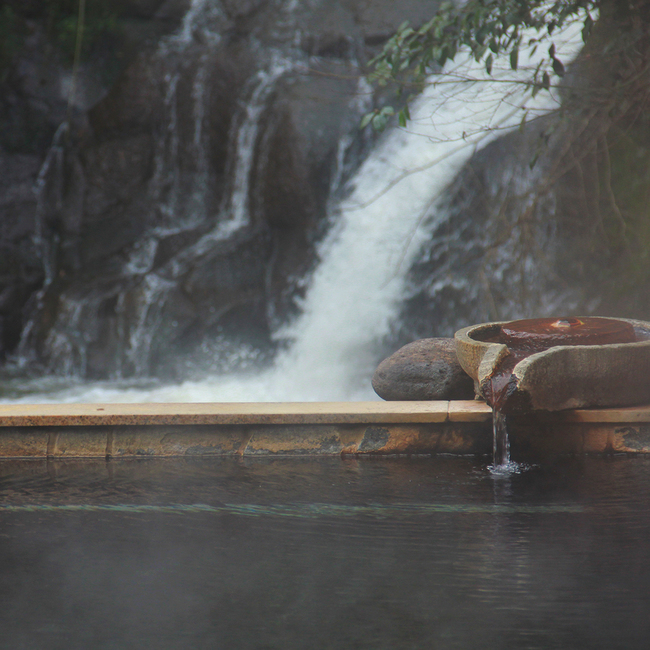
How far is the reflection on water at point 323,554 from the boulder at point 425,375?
0.77 meters

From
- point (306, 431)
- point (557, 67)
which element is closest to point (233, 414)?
point (306, 431)

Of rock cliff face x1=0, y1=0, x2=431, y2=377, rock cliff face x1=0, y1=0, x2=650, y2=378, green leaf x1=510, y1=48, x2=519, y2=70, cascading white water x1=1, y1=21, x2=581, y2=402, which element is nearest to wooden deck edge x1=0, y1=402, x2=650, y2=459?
green leaf x1=510, y1=48, x2=519, y2=70

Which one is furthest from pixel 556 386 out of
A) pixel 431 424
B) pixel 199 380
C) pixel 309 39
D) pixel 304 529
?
pixel 309 39

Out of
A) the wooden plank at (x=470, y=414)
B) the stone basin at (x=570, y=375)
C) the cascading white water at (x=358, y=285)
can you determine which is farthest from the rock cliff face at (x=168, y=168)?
the stone basin at (x=570, y=375)

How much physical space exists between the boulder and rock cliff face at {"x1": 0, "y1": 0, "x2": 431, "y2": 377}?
415 cm

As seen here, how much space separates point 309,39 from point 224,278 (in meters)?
3.75

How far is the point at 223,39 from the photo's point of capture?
10.5 metres

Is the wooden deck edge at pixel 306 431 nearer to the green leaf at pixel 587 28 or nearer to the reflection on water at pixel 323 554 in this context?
the reflection on water at pixel 323 554

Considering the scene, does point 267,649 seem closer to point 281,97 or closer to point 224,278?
point 224,278

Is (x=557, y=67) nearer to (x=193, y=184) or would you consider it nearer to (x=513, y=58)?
(x=513, y=58)

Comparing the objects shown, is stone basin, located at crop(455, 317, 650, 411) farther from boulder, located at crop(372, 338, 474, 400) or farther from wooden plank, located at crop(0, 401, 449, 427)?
boulder, located at crop(372, 338, 474, 400)

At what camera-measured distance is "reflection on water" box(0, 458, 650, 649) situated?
2.08 m

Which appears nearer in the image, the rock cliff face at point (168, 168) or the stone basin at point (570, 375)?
the stone basin at point (570, 375)

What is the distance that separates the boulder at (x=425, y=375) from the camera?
14.0 feet
